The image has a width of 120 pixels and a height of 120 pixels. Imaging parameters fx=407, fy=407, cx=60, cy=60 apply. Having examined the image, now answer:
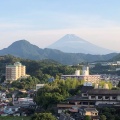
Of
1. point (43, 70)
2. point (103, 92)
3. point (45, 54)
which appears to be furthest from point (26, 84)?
point (45, 54)

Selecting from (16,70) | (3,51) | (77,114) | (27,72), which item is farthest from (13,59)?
(3,51)

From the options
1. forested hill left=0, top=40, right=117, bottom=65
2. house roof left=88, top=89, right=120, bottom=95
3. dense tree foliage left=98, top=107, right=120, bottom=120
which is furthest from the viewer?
forested hill left=0, top=40, right=117, bottom=65

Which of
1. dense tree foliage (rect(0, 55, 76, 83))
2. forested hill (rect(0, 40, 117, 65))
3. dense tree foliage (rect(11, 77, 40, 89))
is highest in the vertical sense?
forested hill (rect(0, 40, 117, 65))

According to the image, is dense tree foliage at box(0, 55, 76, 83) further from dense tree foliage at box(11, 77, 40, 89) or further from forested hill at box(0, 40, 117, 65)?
forested hill at box(0, 40, 117, 65)

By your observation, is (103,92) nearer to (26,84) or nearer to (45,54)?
(26,84)

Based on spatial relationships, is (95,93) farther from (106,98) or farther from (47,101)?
(47,101)

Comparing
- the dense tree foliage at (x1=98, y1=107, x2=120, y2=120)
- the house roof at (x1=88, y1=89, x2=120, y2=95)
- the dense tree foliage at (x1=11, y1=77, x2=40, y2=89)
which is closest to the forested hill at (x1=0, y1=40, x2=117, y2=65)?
the dense tree foliage at (x1=11, y1=77, x2=40, y2=89)

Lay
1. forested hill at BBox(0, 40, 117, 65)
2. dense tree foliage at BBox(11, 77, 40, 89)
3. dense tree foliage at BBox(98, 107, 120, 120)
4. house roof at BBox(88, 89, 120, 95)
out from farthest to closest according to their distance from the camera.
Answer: forested hill at BBox(0, 40, 117, 65)
dense tree foliage at BBox(11, 77, 40, 89)
house roof at BBox(88, 89, 120, 95)
dense tree foliage at BBox(98, 107, 120, 120)

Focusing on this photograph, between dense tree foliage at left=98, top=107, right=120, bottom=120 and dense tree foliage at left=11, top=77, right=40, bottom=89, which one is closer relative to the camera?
dense tree foliage at left=98, top=107, right=120, bottom=120

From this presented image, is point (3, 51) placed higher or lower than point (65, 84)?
higher
